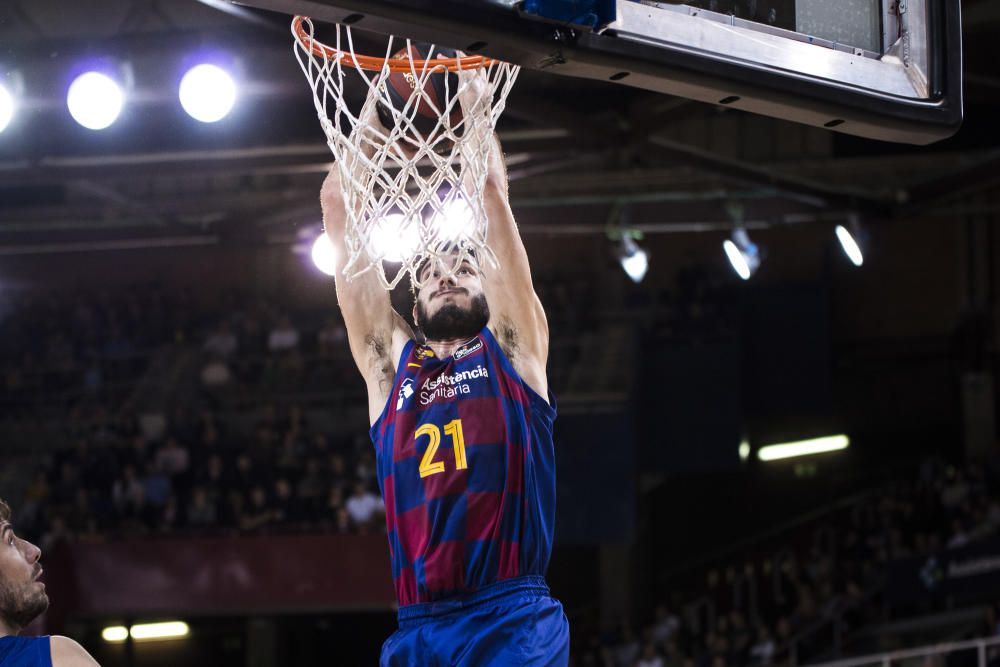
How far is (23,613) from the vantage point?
4.07 metres

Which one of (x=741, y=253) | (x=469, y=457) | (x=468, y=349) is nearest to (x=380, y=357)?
(x=468, y=349)

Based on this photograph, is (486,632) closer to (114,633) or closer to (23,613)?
(23,613)

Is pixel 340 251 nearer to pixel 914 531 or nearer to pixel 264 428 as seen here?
pixel 264 428

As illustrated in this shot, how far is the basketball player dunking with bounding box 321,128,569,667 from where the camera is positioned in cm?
470

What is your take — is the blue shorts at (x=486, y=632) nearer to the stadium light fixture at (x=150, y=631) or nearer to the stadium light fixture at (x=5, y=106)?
the stadium light fixture at (x=5, y=106)

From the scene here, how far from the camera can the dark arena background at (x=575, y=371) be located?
1383 cm

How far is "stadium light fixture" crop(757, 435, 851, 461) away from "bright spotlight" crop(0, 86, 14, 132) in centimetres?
1403

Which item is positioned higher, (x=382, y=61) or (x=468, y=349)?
(x=382, y=61)

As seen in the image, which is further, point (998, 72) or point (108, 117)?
point (998, 72)

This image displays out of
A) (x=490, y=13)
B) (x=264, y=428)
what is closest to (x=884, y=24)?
(x=490, y=13)

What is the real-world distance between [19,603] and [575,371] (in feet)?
49.8

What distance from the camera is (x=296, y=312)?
22.2 metres

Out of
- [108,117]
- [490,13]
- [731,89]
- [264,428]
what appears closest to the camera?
[490,13]

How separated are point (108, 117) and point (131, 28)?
3073 millimetres
